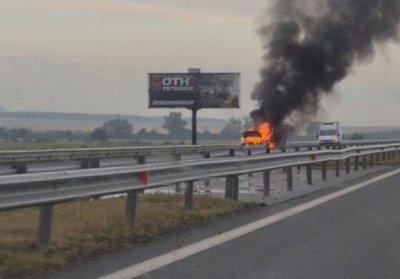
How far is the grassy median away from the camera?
26.9 feet

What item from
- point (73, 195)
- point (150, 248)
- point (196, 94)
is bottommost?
point (150, 248)

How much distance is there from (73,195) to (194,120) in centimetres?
5246

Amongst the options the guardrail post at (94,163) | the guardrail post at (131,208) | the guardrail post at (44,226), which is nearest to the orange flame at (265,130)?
the guardrail post at (94,163)

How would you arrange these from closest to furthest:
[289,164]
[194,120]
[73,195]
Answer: [73,195]
[289,164]
[194,120]

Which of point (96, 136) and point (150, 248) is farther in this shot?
point (96, 136)

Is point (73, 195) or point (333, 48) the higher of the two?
point (333, 48)

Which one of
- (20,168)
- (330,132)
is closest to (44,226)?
(20,168)

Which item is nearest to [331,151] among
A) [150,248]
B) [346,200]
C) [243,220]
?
[346,200]

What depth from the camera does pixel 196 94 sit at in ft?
206

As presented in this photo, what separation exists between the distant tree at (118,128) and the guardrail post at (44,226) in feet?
382

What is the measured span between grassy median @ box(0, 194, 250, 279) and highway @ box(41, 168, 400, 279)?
33 centimetres

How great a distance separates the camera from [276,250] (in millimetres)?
9273

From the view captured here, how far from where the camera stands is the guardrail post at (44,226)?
29.5 ft

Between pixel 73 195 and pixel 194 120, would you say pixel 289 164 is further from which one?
pixel 194 120
